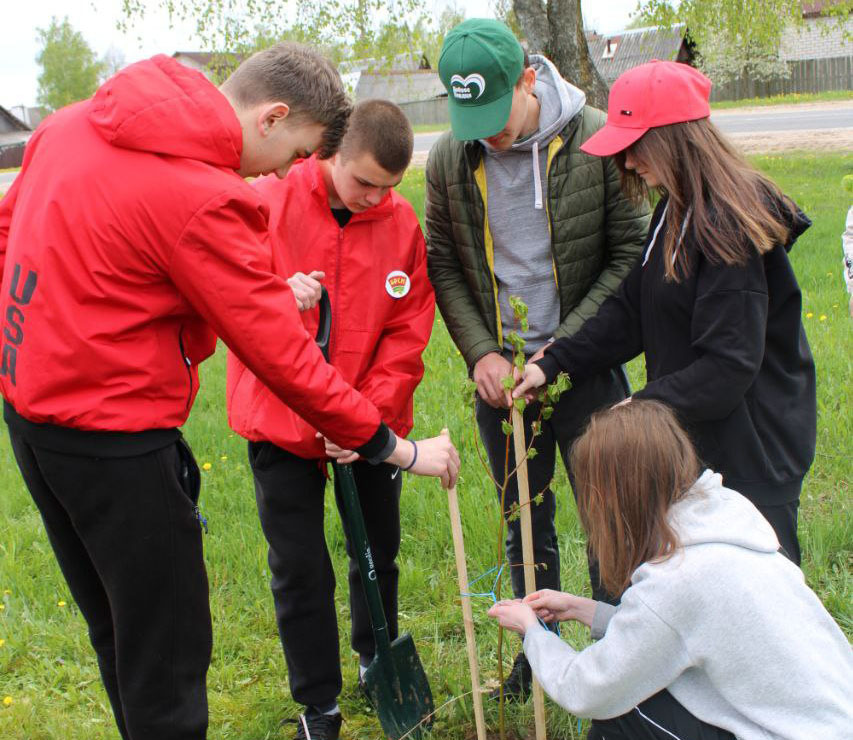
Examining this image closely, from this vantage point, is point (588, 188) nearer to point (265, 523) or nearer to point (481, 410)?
point (481, 410)

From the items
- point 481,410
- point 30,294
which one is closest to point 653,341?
point 481,410

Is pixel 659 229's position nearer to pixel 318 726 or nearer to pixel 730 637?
pixel 730 637

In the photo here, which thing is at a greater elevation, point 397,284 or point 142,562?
point 397,284

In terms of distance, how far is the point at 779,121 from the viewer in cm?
2177

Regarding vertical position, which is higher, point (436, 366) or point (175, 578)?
point (175, 578)

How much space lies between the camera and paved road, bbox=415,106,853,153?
65.2 feet

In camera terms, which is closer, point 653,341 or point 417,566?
point 653,341

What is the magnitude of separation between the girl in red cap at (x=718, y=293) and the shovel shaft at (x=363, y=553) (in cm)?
89

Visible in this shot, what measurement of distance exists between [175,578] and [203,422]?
3.29m

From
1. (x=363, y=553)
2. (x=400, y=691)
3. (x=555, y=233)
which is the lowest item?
(x=400, y=691)

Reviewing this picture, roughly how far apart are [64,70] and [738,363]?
202ft

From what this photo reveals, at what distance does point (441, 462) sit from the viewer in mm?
2381

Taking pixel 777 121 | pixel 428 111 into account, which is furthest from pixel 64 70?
pixel 777 121

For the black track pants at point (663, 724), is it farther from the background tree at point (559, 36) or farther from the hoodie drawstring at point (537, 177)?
the background tree at point (559, 36)
